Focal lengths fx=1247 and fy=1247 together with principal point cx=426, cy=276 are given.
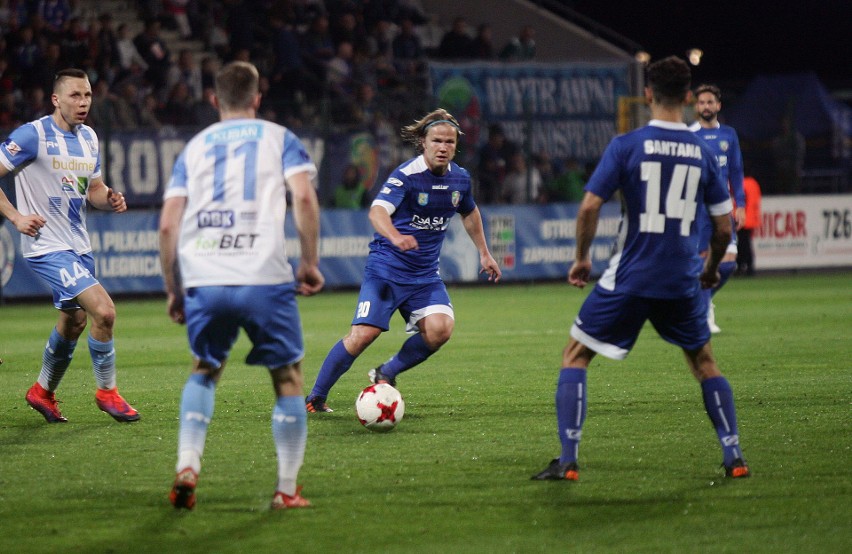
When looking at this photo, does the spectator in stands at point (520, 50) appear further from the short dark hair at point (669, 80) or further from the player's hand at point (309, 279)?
the player's hand at point (309, 279)

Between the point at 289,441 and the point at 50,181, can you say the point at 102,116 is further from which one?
the point at 289,441

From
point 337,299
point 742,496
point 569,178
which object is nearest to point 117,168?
point 337,299

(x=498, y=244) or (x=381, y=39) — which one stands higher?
(x=381, y=39)

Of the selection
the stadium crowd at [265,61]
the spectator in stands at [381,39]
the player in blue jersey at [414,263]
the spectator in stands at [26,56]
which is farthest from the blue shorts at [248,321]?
the spectator in stands at [381,39]

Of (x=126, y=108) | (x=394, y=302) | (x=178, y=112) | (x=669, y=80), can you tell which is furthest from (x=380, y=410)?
(x=178, y=112)

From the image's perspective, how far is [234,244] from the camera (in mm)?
5477

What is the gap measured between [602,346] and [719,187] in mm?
985

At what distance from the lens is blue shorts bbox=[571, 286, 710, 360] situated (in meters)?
6.17

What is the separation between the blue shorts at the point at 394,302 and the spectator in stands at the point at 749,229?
565 inches

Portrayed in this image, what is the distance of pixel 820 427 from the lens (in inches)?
305

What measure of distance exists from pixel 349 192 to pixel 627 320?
1560cm

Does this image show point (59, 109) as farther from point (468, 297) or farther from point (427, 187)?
point (468, 297)

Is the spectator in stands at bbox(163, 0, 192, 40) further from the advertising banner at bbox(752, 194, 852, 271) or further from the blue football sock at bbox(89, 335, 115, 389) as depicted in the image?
the blue football sock at bbox(89, 335, 115, 389)

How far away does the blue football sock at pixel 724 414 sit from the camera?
20.7 ft
